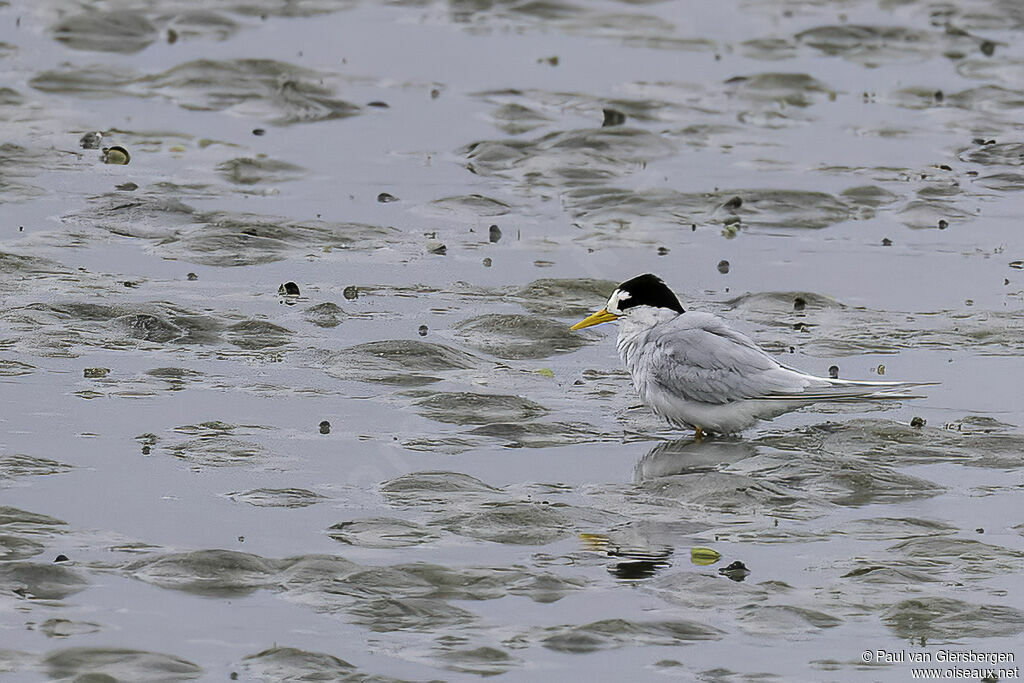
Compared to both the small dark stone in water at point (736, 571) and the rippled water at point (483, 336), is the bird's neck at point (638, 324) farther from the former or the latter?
the small dark stone in water at point (736, 571)

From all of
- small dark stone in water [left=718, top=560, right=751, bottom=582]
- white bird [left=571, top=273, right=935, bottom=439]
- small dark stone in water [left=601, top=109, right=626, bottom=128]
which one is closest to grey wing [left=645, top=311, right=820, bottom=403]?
white bird [left=571, top=273, right=935, bottom=439]

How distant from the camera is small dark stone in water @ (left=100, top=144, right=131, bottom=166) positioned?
13.8m

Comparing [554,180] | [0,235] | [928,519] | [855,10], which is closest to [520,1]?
[855,10]

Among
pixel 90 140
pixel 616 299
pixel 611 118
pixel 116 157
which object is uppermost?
pixel 611 118

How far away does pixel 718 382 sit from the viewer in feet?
30.4

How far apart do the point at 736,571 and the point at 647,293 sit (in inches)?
103

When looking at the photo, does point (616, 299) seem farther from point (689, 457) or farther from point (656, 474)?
point (656, 474)

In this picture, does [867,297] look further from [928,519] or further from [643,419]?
[928,519]

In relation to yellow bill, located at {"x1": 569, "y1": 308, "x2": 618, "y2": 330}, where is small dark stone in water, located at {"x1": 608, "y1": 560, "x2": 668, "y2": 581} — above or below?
below

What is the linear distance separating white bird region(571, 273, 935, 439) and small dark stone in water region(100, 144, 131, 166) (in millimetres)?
5531

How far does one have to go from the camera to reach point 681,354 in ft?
30.9

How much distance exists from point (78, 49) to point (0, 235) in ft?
18.4

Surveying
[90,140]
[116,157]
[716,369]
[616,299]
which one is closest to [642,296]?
[616,299]

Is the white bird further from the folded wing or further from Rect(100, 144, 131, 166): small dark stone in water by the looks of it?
Rect(100, 144, 131, 166): small dark stone in water
